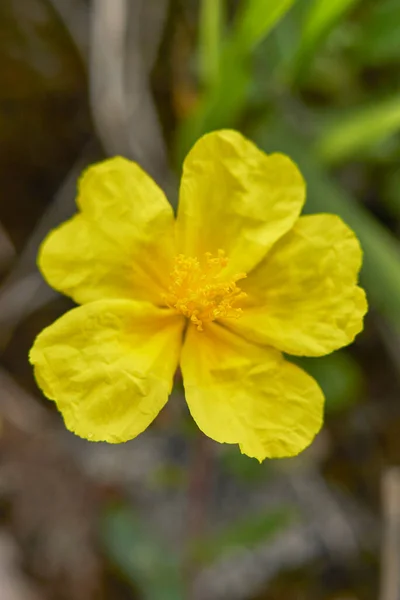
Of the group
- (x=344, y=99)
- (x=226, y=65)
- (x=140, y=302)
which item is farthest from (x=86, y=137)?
(x=140, y=302)

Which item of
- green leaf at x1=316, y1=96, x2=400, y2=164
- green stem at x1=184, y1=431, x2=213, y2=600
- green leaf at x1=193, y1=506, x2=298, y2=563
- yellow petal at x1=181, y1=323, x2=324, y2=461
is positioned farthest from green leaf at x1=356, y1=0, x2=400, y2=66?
green leaf at x1=193, y1=506, x2=298, y2=563

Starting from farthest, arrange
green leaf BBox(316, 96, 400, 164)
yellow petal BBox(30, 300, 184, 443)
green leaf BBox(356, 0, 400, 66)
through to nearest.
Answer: green leaf BBox(356, 0, 400, 66)
green leaf BBox(316, 96, 400, 164)
yellow petal BBox(30, 300, 184, 443)

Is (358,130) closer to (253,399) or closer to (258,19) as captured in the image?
(258,19)

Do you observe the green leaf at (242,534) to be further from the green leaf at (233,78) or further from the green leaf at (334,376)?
the green leaf at (233,78)

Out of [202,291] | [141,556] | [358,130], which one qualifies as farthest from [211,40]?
[141,556]

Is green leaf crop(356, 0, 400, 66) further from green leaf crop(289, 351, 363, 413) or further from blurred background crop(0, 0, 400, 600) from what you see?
green leaf crop(289, 351, 363, 413)

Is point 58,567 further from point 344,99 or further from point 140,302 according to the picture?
point 344,99

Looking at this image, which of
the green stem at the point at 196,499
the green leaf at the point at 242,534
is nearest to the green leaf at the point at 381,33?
the green stem at the point at 196,499
